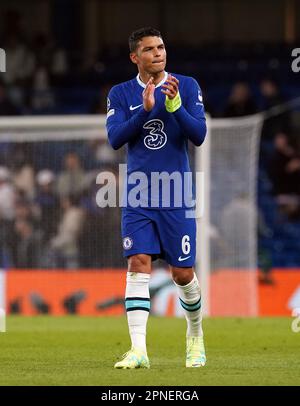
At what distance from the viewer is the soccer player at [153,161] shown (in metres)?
8.30

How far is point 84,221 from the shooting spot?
16.4 m

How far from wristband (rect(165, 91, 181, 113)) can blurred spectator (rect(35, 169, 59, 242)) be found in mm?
8352

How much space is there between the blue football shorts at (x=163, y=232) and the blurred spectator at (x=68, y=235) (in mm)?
7857

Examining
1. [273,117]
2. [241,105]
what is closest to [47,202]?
[241,105]

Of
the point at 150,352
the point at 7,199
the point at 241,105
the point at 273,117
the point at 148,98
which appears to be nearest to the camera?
the point at 148,98

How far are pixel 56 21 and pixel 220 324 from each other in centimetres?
1287

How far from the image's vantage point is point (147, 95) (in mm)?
8180

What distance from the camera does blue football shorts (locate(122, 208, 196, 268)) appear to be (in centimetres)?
836

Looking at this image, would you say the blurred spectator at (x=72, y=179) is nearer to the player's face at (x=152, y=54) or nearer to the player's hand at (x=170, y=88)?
the player's face at (x=152, y=54)

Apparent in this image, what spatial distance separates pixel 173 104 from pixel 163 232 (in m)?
0.91

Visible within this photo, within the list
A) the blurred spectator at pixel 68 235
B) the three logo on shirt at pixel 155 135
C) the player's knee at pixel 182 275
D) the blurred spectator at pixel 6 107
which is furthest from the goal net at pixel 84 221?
the three logo on shirt at pixel 155 135

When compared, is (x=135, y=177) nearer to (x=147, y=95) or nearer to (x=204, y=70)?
(x=147, y=95)

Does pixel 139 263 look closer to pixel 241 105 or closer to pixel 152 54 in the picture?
pixel 152 54

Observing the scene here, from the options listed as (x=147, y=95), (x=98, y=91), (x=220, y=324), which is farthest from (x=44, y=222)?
(x=147, y=95)
